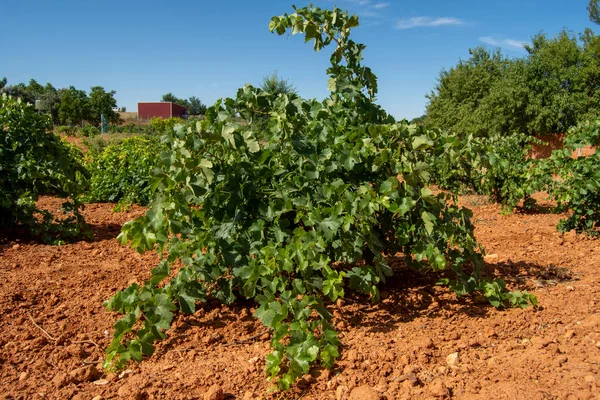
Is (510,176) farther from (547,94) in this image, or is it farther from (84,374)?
(547,94)

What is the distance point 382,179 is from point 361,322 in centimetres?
89

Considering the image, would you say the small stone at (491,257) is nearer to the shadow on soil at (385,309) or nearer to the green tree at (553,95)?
the shadow on soil at (385,309)

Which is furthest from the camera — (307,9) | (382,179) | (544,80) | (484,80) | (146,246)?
(484,80)

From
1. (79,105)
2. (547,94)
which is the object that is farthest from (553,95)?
(79,105)

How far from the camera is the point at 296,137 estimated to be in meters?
2.98

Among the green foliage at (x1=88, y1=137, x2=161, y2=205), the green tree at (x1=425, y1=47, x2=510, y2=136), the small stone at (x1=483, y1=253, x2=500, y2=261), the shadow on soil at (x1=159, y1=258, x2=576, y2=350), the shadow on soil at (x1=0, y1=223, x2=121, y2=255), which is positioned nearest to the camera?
the shadow on soil at (x1=159, y1=258, x2=576, y2=350)

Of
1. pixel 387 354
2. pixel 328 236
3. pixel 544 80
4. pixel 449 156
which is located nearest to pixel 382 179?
pixel 449 156

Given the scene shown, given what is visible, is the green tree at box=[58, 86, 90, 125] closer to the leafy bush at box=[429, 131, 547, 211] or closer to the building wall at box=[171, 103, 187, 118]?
the building wall at box=[171, 103, 187, 118]

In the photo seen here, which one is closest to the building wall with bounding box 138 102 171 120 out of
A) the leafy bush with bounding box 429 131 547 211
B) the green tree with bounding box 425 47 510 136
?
the green tree with bounding box 425 47 510 136

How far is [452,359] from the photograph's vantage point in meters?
2.50

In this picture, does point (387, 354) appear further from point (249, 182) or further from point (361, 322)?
point (249, 182)

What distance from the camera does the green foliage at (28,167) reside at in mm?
5281

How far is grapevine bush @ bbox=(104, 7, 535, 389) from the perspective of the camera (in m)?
2.49

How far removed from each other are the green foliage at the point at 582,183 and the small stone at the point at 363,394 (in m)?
4.21
